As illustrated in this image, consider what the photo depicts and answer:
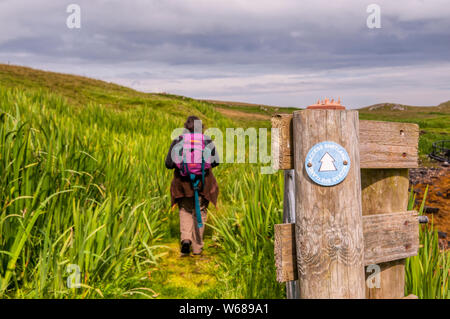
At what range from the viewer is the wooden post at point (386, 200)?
6.98 ft

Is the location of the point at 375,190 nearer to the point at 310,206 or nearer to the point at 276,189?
the point at 310,206

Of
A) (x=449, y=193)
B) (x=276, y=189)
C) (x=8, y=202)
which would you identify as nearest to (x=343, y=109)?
(x=276, y=189)

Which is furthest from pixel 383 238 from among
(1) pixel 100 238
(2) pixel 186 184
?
(2) pixel 186 184

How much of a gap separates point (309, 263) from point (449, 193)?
10883 millimetres

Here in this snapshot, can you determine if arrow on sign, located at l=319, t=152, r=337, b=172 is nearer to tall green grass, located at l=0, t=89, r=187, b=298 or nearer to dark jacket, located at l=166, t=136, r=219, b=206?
tall green grass, located at l=0, t=89, r=187, b=298

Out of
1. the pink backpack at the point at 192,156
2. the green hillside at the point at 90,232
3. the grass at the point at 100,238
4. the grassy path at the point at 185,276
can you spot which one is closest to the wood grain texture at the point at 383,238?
the grass at the point at 100,238

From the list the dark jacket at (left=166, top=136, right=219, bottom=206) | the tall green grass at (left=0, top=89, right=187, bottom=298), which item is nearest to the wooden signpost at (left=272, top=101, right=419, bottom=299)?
the tall green grass at (left=0, top=89, right=187, bottom=298)

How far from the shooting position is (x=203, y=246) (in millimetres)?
4625

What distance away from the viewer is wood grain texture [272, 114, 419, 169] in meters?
1.91

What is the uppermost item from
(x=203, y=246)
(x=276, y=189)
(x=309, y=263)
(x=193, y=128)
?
(x=193, y=128)

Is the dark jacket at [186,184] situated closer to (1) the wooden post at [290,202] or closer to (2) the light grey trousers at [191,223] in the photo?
(2) the light grey trousers at [191,223]

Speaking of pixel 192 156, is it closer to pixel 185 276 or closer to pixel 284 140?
pixel 185 276

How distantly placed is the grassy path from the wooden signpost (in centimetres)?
170

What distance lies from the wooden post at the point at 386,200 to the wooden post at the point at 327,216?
26 centimetres
